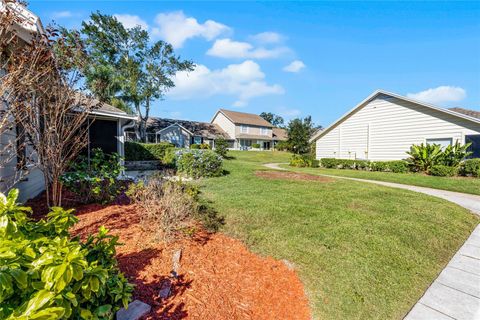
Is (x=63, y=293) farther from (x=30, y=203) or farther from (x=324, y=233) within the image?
(x=30, y=203)

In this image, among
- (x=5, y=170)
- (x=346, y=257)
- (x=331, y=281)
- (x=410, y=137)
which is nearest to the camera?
(x=331, y=281)

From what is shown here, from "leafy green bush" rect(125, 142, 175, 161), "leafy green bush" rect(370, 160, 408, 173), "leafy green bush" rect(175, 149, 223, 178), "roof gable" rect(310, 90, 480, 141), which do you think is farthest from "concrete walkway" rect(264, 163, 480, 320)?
"leafy green bush" rect(125, 142, 175, 161)

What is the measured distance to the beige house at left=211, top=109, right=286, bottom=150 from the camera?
43781 millimetres

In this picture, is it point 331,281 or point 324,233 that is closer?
point 331,281


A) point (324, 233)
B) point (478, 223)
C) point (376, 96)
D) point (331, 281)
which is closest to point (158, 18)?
point (324, 233)

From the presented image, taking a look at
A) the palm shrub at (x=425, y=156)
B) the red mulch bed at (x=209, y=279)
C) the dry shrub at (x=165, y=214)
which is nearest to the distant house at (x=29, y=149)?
the dry shrub at (x=165, y=214)

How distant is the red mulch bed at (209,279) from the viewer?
282 cm

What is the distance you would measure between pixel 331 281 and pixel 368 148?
18.0m

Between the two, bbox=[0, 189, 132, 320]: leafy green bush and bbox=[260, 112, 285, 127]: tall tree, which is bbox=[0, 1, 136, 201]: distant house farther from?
bbox=[260, 112, 285, 127]: tall tree

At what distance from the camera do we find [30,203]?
6109 millimetres

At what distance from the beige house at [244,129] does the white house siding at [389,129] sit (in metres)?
23.9

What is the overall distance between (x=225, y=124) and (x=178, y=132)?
10599 millimetres

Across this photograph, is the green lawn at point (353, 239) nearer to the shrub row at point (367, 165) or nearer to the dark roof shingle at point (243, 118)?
the shrub row at point (367, 165)

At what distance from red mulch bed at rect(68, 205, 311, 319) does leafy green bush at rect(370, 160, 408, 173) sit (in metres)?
15.4
